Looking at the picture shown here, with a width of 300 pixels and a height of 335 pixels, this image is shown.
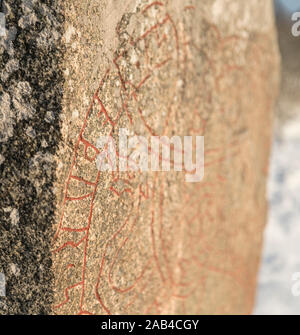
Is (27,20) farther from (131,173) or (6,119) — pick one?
(131,173)

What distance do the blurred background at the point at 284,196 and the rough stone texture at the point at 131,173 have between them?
2.67ft

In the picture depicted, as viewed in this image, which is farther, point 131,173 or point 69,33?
point 131,173

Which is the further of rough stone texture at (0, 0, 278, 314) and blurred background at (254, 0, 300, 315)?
blurred background at (254, 0, 300, 315)

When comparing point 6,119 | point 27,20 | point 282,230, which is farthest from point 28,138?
point 282,230

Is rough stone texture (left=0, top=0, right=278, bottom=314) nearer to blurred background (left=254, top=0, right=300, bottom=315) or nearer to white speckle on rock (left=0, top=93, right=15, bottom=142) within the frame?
white speckle on rock (left=0, top=93, right=15, bottom=142)

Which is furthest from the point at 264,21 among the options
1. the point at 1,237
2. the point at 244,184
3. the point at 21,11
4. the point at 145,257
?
the point at 1,237

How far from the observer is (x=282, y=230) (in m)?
3.48

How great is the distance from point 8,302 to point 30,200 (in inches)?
10.8

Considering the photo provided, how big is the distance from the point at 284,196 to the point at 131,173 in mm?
2827

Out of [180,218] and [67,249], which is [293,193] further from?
[67,249]

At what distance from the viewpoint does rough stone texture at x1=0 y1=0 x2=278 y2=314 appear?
92 centimetres

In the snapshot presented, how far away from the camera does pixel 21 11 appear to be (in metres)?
0.85

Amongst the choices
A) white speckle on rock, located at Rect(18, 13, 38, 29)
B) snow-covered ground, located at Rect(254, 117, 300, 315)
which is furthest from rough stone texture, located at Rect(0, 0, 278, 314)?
snow-covered ground, located at Rect(254, 117, 300, 315)

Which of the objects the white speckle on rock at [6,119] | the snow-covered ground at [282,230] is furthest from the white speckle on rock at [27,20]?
the snow-covered ground at [282,230]
